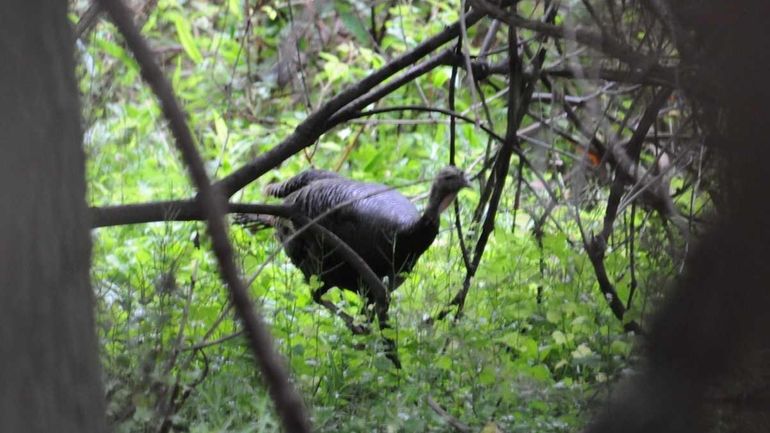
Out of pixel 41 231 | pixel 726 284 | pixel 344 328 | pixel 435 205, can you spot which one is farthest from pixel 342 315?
pixel 726 284

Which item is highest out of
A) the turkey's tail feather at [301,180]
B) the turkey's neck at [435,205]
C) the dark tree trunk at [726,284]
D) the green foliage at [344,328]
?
the turkey's tail feather at [301,180]

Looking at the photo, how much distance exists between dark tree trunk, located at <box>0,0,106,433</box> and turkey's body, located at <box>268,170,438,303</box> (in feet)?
10.5

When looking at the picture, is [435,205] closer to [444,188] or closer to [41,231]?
[444,188]

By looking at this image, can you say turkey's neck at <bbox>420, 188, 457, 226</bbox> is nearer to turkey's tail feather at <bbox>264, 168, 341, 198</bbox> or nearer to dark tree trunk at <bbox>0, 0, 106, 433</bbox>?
turkey's tail feather at <bbox>264, 168, 341, 198</bbox>

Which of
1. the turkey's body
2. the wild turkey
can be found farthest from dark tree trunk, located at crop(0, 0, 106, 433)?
the turkey's body

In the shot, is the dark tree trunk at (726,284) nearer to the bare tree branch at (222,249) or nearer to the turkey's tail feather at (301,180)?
the bare tree branch at (222,249)

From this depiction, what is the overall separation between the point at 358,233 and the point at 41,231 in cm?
379

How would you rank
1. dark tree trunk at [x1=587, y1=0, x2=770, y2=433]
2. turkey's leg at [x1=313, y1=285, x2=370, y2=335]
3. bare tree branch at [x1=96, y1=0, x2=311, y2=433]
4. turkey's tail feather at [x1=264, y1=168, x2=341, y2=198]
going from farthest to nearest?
turkey's tail feather at [x1=264, y1=168, x2=341, y2=198] < turkey's leg at [x1=313, y1=285, x2=370, y2=335] < bare tree branch at [x1=96, y1=0, x2=311, y2=433] < dark tree trunk at [x1=587, y1=0, x2=770, y2=433]

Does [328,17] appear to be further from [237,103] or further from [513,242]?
[513,242]

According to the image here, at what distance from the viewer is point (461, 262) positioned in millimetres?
4727

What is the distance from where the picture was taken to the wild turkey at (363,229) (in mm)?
4750

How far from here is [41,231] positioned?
4.26ft

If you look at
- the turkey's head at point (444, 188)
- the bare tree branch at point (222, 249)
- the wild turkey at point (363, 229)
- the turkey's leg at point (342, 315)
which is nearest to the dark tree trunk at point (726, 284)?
the bare tree branch at point (222, 249)

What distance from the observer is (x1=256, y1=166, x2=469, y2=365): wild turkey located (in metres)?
4.75
